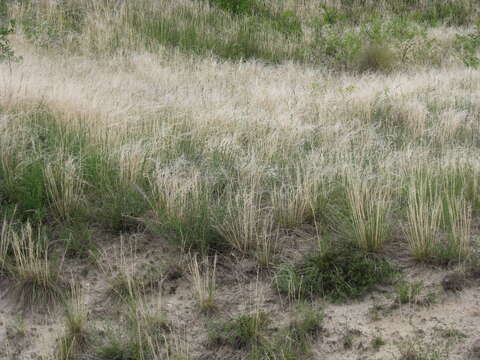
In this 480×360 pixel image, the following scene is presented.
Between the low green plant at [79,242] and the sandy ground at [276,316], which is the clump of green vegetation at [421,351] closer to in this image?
the sandy ground at [276,316]

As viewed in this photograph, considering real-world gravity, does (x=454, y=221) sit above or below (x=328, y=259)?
above

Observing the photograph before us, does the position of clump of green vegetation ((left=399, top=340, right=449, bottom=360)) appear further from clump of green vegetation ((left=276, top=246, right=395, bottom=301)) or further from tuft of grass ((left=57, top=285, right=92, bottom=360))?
tuft of grass ((left=57, top=285, right=92, bottom=360))

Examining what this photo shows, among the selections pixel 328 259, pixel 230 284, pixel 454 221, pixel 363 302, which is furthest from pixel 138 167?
pixel 454 221

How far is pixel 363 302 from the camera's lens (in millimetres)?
3410

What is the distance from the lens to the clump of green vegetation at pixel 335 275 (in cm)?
346

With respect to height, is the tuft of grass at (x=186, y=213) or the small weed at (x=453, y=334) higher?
the tuft of grass at (x=186, y=213)

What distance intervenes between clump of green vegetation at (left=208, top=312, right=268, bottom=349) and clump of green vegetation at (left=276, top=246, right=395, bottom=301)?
0.31m

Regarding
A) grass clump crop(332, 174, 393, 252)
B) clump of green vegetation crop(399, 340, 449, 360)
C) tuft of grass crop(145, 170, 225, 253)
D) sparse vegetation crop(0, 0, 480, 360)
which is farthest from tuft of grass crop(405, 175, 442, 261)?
tuft of grass crop(145, 170, 225, 253)

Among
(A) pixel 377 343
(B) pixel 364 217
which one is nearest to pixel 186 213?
(B) pixel 364 217

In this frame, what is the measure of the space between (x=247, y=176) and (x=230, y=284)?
1.01 m

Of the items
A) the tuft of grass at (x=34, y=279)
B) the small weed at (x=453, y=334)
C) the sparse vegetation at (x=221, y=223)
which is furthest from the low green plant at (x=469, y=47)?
the tuft of grass at (x=34, y=279)

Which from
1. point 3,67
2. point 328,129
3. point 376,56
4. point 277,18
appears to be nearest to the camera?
point 328,129

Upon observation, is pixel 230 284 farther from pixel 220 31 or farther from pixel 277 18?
pixel 277 18

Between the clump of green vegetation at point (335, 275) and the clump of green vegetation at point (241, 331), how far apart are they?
0.31 m
